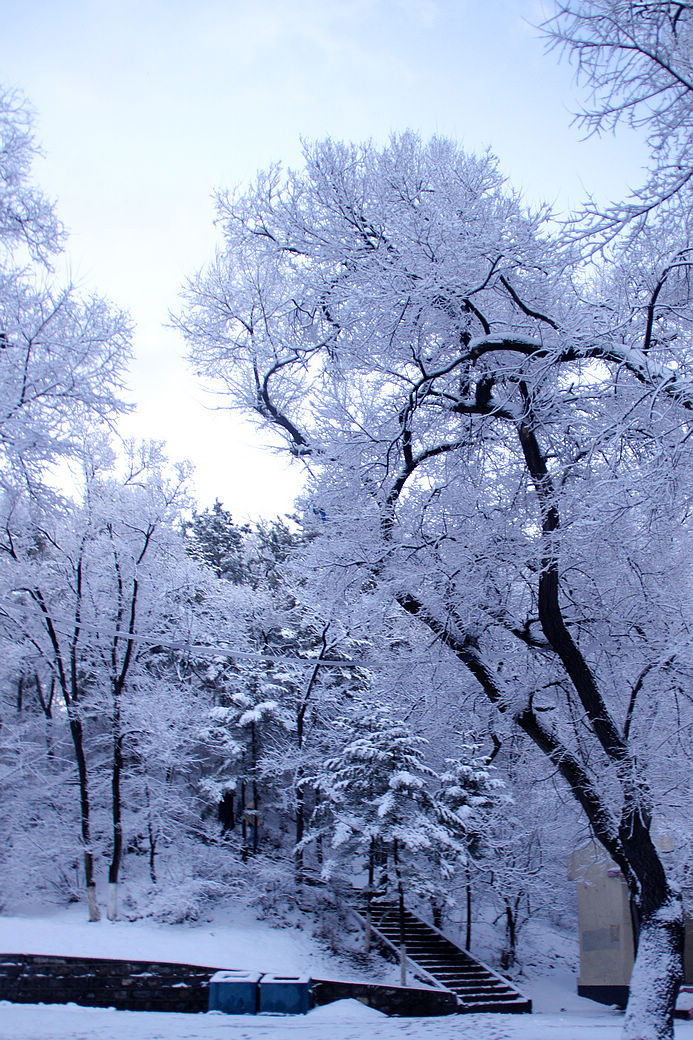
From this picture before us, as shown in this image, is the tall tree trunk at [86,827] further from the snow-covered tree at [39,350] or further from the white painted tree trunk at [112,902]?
the snow-covered tree at [39,350]

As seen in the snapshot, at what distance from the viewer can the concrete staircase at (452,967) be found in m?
16.1

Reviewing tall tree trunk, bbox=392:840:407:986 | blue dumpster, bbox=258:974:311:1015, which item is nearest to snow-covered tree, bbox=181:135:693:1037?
blue dumpster, bbox=258:974:311:1015

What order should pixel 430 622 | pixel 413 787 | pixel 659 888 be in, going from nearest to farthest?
pixel 659 888
pixel 430 622
pixel 413 787

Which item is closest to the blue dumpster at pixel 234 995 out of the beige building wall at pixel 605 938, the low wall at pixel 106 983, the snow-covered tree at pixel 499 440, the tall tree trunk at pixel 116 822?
the low wall at pixel 106 983

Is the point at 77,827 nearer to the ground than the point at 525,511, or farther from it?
nearer to the ground

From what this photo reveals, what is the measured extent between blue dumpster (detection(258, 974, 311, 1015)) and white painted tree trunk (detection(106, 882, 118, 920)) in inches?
203

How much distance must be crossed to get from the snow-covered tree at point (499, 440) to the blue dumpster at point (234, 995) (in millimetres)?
7804

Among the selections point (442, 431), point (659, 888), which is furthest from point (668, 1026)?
point (442, 431)

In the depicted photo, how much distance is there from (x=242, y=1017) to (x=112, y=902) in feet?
20.2

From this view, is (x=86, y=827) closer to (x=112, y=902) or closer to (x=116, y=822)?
(x=116, y=822)

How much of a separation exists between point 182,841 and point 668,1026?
16.9 meters

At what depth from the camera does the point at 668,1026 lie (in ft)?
18.6

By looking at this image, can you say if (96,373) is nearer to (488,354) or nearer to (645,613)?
(488,354)

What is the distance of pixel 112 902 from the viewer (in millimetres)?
16453
